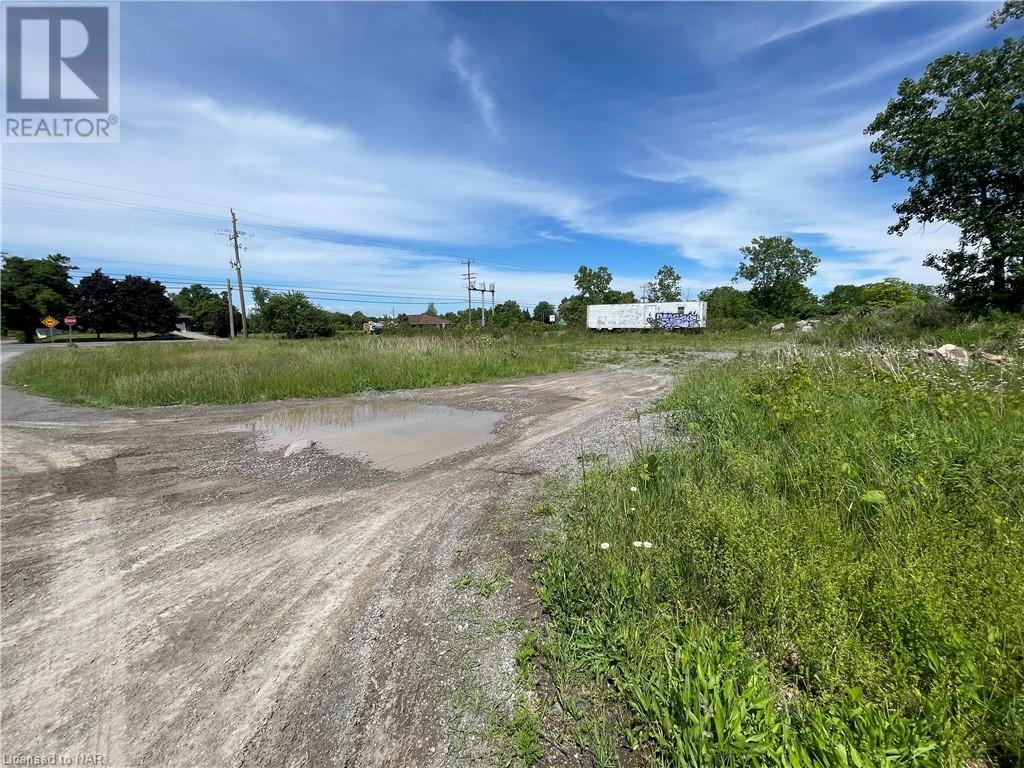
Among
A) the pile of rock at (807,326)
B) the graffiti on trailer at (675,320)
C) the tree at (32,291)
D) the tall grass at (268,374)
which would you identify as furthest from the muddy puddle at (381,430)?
the tree at (32,291)

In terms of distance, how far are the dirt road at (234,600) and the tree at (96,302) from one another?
2648 inches

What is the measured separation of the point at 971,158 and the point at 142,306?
78618 millimetres

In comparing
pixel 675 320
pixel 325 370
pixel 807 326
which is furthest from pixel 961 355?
pixel 675 320

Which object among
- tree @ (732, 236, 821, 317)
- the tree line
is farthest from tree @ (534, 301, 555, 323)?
the tree line

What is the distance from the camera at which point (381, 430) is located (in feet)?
24.4

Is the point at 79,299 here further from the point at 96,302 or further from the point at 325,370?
the point at 325,370

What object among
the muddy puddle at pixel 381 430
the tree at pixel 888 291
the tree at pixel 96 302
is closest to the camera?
the muddy puddle at pixel 381 430

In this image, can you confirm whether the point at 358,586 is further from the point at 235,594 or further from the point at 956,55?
the point at 956,55

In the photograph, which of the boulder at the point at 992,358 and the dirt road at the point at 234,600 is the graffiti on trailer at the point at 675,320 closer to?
the boulder at the point at 992,358

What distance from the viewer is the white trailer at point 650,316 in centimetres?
4325

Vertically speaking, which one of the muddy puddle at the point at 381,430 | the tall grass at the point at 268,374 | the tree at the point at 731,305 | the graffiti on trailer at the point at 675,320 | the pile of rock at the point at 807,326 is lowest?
the muddy puddle at the point at 381,430

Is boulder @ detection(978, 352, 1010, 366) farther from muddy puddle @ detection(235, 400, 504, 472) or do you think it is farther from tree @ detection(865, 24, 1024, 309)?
muddy puddle @ detection(235, 400, 504, 472)

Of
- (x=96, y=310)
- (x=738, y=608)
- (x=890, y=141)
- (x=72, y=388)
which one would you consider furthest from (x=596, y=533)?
(x=96, y=310)

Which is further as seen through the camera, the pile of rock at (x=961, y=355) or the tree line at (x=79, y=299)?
the tree line at (x=79, y=299)
